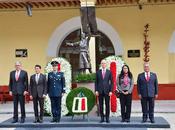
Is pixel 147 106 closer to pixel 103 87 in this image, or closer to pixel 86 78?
pixel 103 87

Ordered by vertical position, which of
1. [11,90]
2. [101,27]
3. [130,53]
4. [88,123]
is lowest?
[88,123]

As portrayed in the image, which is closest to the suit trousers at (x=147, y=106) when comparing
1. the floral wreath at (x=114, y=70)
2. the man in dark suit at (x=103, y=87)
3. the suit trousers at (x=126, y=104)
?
the suit trousers at (x=126, y=104)

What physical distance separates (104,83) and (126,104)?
2.64ft

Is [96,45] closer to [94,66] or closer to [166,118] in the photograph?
[94,66]

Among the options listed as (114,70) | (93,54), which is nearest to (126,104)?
(114,70)

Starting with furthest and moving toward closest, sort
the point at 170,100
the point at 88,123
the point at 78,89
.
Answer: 1. the point at 170,100
2. the point at 78,89
3. the point at 88,123

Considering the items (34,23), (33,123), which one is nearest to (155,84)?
(33,123)

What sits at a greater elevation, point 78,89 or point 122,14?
point 122,14

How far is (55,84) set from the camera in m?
11.5

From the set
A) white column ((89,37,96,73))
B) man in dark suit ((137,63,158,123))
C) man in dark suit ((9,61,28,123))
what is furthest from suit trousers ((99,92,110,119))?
white column ((89,37,96,73))

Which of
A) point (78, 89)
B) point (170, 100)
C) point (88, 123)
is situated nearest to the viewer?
point (88, 123)

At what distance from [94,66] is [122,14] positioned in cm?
250

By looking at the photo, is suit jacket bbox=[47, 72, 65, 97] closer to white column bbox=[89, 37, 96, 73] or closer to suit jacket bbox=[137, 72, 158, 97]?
suit jacket bbox=[137, 72, 158, 97]

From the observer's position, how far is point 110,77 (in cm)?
1145
